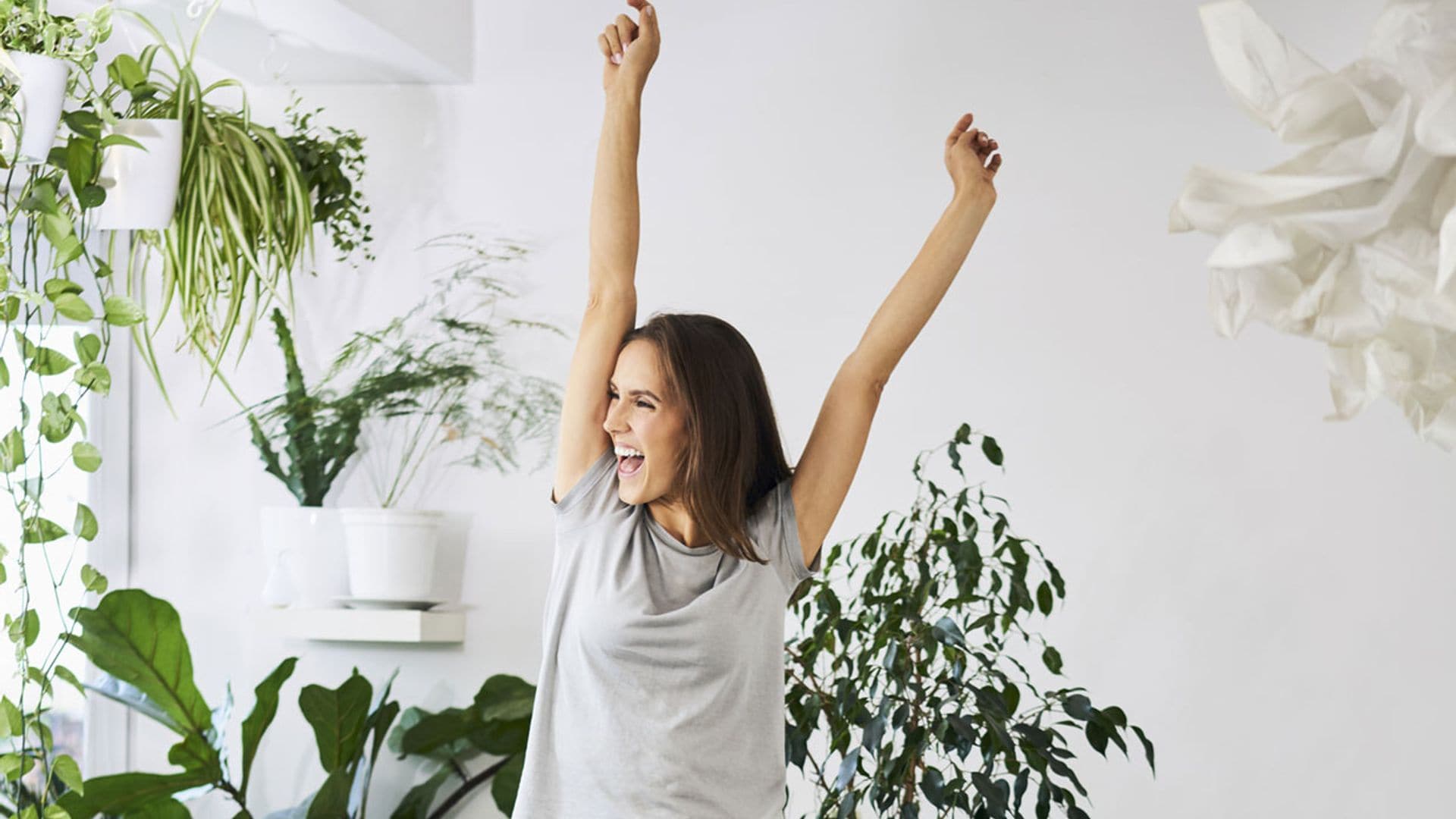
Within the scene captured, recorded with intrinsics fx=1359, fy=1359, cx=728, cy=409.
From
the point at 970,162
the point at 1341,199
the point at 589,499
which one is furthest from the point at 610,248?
the point at 1341,199

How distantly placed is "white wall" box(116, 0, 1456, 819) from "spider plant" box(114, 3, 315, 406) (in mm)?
326

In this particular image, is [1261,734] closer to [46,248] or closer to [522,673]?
[522,673]

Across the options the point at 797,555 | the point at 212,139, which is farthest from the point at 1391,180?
the point at 212,139

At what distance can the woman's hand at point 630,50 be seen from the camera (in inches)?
57.2

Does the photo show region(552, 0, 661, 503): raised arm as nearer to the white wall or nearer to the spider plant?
the spider plant

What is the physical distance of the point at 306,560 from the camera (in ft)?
8.05

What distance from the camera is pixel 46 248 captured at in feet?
8.45

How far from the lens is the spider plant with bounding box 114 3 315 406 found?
214cm

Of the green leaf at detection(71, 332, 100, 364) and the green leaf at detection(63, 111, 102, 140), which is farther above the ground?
the green leaf at detection(63, 111, 102, 140)

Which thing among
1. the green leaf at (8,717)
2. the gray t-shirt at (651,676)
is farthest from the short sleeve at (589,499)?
the green leaf at (8,717)

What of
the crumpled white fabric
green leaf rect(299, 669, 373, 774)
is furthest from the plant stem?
the crumpled white fabric

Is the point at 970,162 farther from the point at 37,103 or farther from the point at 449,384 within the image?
the point at 449,384

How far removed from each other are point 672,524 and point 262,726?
1.20m

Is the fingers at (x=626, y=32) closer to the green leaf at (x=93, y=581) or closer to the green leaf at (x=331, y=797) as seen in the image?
the green leaf at (x=93, y=581)
